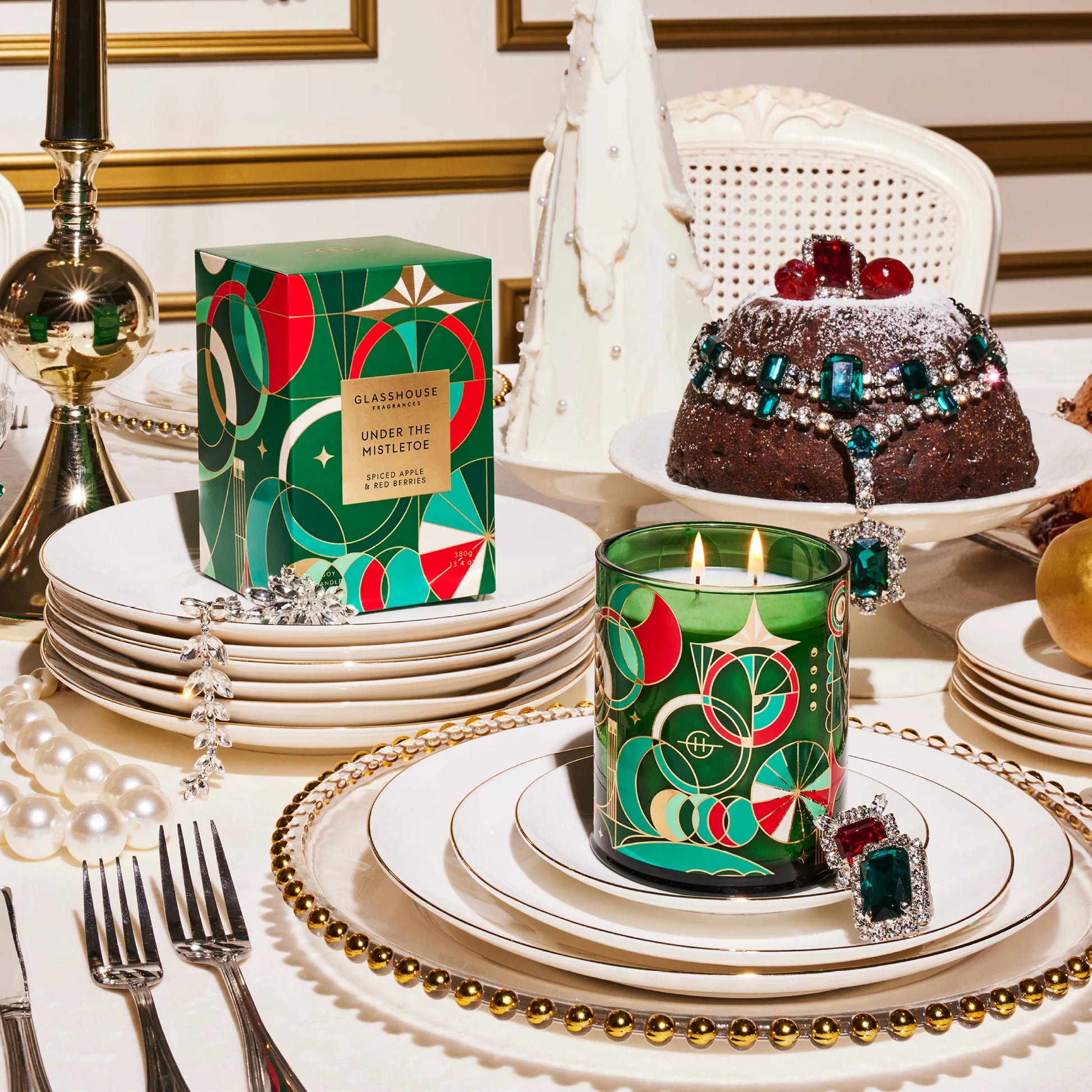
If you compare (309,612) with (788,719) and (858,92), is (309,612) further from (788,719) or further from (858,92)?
(858,92)

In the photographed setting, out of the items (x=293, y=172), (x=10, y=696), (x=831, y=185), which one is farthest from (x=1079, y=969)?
(x=293, y=172)

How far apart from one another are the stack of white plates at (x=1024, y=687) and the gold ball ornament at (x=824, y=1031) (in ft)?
0.99

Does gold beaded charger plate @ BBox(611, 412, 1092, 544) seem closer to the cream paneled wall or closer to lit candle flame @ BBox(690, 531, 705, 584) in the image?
lit candle flame @ BBox(690, 531, 705, 584)

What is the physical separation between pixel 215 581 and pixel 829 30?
9.20 ft

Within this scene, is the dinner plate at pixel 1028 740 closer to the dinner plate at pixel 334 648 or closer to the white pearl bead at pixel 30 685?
the dinner plate at pixel 334 648

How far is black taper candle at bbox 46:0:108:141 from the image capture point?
2.86 ft

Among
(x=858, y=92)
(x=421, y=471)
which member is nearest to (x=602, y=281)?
(x=421, y=471)

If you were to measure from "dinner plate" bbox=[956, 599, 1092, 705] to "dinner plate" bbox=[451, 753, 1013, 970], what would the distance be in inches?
6.2

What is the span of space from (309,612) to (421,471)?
0.10 m

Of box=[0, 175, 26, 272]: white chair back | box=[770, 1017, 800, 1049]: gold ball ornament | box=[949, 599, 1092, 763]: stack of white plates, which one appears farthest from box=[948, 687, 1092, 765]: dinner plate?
box=[0, 175, 26, 272]: white chair back

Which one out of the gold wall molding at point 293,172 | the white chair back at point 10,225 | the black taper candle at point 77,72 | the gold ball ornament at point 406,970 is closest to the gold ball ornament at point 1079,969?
the gold ball ornament at point 406,970

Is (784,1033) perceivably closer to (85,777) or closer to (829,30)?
(85,777)

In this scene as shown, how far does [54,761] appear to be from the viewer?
0.66m

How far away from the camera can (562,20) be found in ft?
9.89
